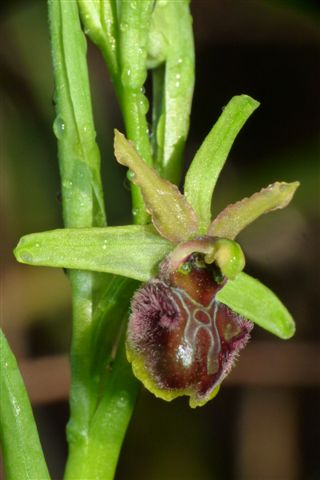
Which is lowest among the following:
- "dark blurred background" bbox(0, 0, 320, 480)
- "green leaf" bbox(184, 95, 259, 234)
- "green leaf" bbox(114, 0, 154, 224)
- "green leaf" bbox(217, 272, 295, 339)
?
"dark blurred background" bbox(0, 0, 320, 480)

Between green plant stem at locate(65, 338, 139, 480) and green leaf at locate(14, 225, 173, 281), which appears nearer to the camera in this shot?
green leaf at locate(14, 225, 173, 281)

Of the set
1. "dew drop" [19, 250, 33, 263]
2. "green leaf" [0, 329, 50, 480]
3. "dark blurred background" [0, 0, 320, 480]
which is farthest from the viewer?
"dark blurred background" [0, 0, 320, 480]

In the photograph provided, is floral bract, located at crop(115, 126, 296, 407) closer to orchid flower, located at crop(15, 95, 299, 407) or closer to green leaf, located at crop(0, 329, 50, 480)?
orchid flower, located at crop(15, 95, 299, 407)

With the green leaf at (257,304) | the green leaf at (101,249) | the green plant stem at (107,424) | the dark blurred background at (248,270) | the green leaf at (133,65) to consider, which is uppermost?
→ the green leaf at (133,65)

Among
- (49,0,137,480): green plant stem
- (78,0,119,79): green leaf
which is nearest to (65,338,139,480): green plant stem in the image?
(49,0,137,480): green plant stem

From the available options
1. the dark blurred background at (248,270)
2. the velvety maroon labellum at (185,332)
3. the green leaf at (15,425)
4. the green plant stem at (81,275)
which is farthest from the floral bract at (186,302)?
the dark blurred background at (248,270)

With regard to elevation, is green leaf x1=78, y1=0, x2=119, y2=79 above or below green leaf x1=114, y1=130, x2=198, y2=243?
above

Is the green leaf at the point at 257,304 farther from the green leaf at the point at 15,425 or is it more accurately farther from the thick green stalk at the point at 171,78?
the green leaf at the point at 15,425
